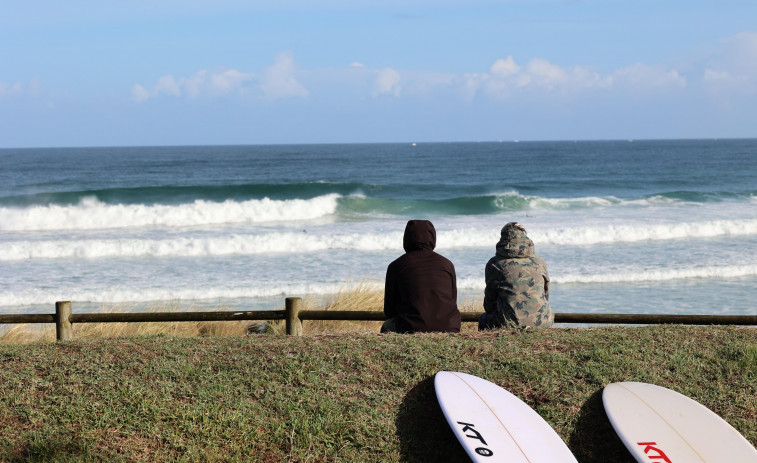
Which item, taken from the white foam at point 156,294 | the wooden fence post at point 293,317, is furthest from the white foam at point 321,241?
the wooden fence post at point 293,317

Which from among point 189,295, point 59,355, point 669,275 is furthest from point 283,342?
point 669,275

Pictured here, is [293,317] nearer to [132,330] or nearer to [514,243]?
[514,243]

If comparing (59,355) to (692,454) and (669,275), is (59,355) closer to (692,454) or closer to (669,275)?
(692,454)

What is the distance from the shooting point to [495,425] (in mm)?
4547

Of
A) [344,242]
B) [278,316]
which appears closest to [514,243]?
[278,316]

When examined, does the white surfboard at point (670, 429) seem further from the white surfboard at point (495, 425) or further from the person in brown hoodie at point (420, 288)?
the person in brown hoodie at point (420, 288)

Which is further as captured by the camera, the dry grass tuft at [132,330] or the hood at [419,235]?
the dry grass tuft at [132,330]

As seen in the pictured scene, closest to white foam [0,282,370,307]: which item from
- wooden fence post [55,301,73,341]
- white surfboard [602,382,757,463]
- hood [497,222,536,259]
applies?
wooden fence post [55,301,73,341]

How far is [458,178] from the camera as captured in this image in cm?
4753

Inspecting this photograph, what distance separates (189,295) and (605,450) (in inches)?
397

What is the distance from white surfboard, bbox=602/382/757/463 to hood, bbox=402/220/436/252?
1829 mm

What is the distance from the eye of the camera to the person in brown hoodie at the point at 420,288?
221 inches

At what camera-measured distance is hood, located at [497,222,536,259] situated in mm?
5770

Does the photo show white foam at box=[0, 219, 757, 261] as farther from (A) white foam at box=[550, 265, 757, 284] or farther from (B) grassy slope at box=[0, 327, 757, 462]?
(B) grassy slope at box=[0, 327, 757, 462]
